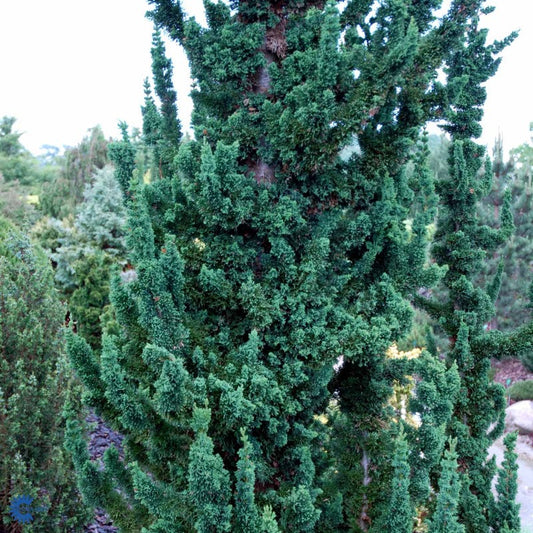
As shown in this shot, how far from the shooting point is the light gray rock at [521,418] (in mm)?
10469

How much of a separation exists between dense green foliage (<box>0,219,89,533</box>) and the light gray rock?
9665mm

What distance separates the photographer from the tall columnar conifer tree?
2.41 meters

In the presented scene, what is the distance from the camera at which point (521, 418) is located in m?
10.6

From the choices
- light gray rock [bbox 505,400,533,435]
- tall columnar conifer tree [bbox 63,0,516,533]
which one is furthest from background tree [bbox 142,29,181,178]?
light gray rock [bbox 505,400,533,435]

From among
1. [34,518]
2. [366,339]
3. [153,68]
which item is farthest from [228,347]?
[34,518]

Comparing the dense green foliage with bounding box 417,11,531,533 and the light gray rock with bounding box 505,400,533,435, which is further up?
the dense green foliage with bounding box 417,11,531,533

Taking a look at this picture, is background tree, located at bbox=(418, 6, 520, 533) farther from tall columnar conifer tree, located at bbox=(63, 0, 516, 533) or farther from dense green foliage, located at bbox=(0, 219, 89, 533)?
dense green foliage, located at bbox=(0, 219, 89, 533)

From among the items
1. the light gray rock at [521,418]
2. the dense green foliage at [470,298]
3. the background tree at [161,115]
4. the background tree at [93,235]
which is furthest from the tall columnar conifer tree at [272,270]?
the light gray rock at [521,418]

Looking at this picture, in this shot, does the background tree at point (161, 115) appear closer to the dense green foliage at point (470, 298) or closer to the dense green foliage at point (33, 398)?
the dense green foliage at point (470, 298)

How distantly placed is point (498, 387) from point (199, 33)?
11.6 ft

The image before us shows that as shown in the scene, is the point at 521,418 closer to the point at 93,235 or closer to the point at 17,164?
the point at 93,235

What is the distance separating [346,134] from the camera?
2.54 metres

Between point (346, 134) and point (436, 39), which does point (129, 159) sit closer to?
point (346, 134)
